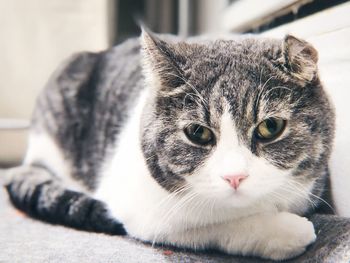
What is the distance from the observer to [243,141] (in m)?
0.95

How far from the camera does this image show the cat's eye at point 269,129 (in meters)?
0.98

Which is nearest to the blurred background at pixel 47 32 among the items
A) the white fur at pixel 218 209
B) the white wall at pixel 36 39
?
the white wall at pixel 36 39

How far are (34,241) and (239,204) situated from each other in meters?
0.54

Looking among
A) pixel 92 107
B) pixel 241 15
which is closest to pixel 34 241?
pixel 92 107

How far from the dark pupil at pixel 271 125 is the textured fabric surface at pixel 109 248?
0.26 metres

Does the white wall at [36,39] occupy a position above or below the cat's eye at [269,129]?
below

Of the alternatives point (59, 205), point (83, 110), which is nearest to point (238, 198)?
point (59, 205)

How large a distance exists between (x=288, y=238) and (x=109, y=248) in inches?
16.3

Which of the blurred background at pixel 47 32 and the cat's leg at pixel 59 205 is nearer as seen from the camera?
the cat's leg at pixel 59 205

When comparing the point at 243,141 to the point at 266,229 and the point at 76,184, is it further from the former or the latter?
the point at 76,184

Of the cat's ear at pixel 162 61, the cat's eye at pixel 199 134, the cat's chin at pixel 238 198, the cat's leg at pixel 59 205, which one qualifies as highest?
the cat's ear at pixel 162 61

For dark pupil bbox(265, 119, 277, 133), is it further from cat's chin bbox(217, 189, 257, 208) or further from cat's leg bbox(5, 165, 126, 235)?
cat's leg bbox(5, 165, 126, 235)

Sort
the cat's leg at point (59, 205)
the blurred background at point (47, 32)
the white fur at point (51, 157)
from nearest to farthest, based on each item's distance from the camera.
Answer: the cat's leg at point (59, 205), the white fur at point (51, 157), the blurred background at point (47, 32)

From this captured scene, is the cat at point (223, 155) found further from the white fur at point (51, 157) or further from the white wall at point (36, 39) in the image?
the white wall at point (36, 39)
